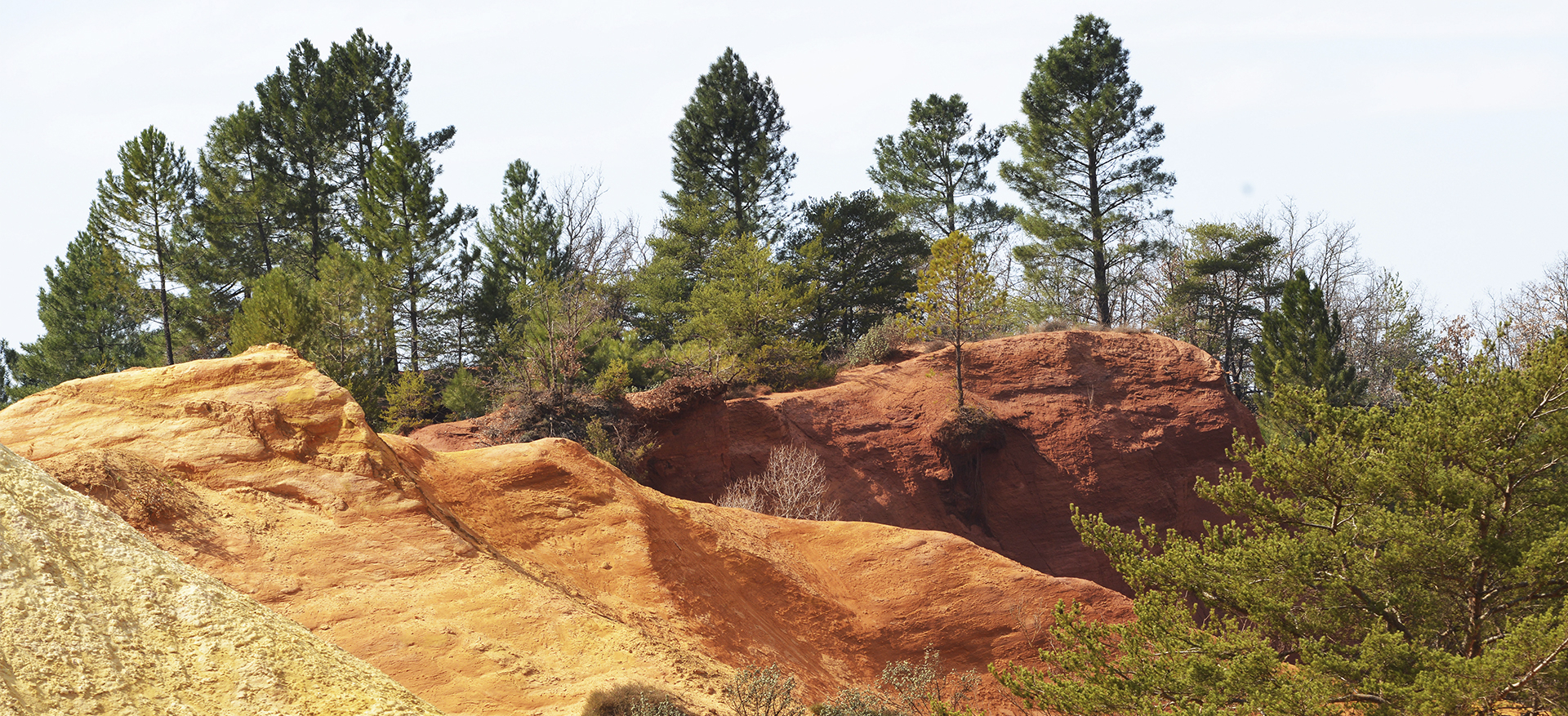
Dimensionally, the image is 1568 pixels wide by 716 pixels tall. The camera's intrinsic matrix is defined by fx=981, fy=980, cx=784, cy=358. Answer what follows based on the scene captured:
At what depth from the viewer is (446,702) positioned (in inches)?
312

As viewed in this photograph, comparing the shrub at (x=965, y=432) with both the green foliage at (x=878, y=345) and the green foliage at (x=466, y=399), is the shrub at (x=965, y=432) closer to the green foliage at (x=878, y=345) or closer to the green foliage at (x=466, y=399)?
the green foliage at (x=878, y=345)

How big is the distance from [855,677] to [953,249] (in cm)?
1516

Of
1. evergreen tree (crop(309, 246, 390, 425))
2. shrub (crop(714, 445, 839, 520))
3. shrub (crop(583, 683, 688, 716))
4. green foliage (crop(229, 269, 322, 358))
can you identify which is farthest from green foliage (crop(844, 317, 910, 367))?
shrub (crop(583, 683, 688, 716))

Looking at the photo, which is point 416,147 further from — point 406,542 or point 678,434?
point 406,542

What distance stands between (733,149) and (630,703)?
30.0 m

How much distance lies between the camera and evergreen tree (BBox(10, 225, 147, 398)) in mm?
38688

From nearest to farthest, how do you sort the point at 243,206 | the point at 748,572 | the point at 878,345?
the point at 748,572, the point at 878,345, the point at 243,206

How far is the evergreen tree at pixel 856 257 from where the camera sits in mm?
36281

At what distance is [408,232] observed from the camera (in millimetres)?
32344

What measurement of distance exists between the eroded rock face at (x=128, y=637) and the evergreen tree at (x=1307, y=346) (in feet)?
97.0

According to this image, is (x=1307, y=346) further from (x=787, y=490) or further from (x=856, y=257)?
(x=787, y=490)

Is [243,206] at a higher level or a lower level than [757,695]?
higher

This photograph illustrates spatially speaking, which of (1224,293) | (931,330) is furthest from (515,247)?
(1224,293)

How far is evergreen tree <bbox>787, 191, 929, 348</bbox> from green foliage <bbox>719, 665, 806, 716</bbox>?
26598 millimetres
